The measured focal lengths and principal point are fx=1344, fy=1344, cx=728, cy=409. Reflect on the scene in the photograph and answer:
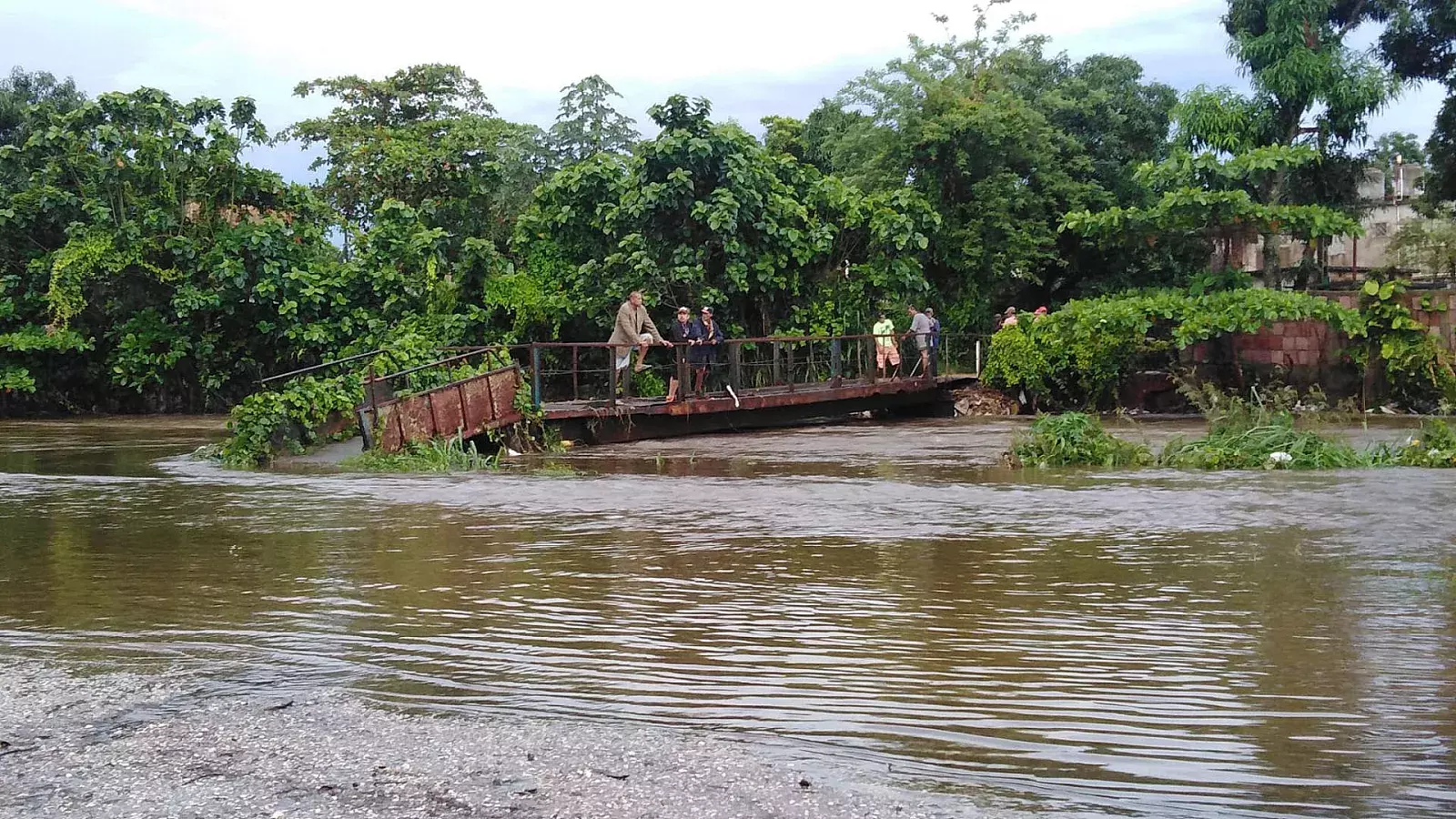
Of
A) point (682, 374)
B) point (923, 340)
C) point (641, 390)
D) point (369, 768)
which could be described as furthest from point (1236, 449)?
point (641, 390)

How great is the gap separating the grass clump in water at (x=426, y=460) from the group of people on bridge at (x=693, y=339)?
13.0 feet

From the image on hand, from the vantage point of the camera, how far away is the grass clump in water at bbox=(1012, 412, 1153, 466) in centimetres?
1448

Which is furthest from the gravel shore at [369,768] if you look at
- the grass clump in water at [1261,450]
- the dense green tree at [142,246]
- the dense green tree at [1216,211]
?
the dense green tree at [142,246]

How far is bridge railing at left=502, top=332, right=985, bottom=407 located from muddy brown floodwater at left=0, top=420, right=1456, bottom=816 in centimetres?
896

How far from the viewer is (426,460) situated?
611 inches

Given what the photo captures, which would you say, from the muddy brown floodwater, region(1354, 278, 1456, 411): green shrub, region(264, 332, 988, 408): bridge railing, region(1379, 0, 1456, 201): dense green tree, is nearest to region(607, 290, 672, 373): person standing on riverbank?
region(264, 332, 988, 408): bridge railing

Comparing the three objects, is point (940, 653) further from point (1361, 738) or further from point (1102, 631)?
point (1361, 738)

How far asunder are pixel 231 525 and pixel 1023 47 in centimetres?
2467

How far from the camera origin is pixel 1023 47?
30.9m

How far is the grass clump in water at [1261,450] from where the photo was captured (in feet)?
44.8

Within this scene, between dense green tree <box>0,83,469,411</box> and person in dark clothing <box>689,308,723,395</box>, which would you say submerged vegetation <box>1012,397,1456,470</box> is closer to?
person in dark clothing <box>689,308,723,395</box>

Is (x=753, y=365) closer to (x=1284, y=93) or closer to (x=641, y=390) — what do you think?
(x=641, y=390)

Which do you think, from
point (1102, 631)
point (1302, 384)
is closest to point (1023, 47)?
point (1302, 384)

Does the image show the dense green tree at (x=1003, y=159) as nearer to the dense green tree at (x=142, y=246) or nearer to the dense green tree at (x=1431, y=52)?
the dense green tree at (x=1431, y=52)
